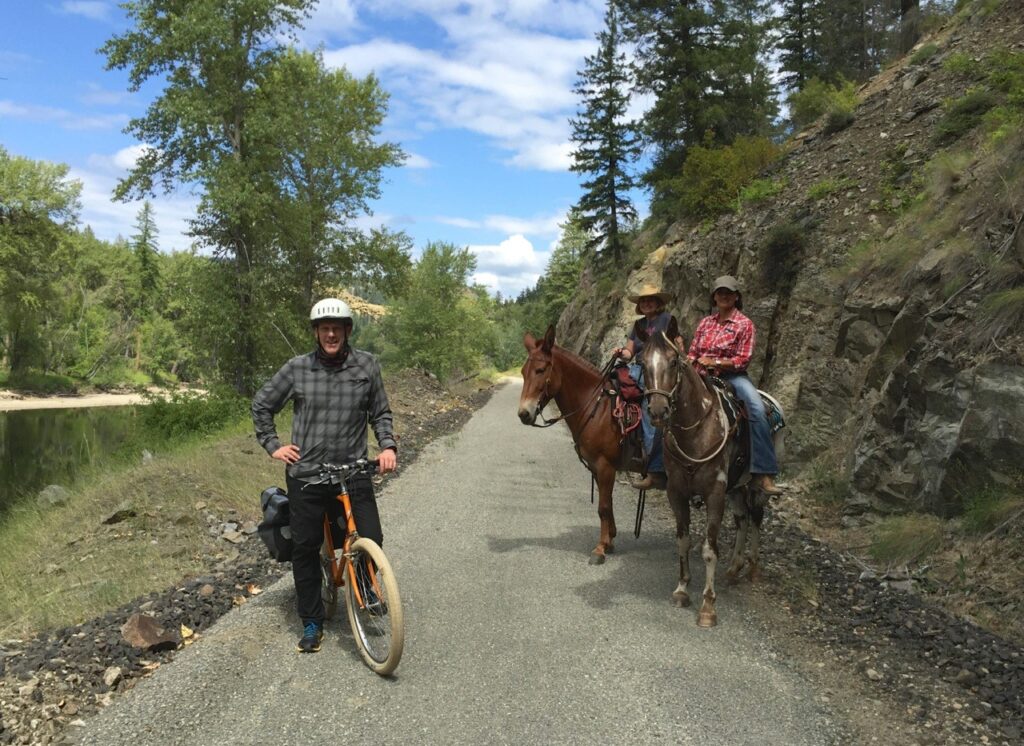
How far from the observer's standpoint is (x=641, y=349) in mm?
6934

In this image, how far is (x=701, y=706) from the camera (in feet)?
13.3

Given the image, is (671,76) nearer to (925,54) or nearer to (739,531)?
(925,54)

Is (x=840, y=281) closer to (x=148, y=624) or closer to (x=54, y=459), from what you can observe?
(x=148, y=624)

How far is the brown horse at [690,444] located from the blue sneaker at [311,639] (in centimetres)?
304

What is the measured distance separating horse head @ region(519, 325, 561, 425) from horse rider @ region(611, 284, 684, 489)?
2.44ft

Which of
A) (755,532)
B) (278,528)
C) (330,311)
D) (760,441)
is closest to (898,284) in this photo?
(760,441)

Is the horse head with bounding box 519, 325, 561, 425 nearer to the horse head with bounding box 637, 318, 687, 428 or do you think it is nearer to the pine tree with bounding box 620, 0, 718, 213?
the horse head with bounding box 637, 318, 687, 428

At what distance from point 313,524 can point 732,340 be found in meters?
4.35

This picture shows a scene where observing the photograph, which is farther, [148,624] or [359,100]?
[359,100]

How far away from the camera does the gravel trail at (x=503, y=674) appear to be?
3746mm

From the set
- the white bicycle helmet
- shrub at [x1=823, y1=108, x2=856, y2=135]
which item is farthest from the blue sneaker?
shrub at [x1=823, y1=108, x2=856, y2=135]

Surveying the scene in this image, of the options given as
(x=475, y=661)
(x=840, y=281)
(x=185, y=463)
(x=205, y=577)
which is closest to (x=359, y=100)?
(x=185, y=463)

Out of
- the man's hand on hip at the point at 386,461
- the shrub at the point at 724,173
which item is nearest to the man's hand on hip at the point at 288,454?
the man's hand on hip at the point at 386,461

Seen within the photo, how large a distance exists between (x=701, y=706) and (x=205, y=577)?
4993 mm
